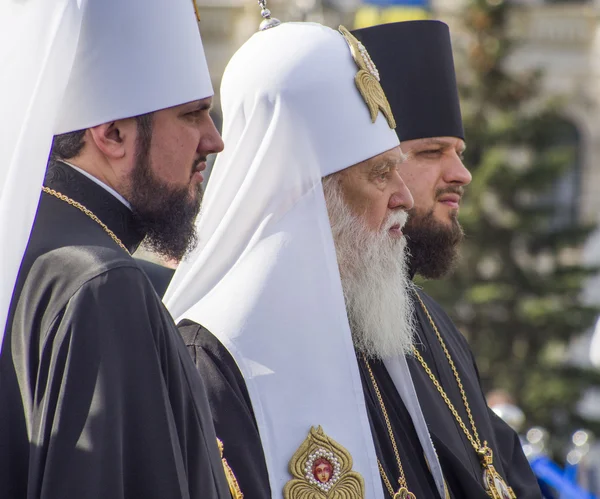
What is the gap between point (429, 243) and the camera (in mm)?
4352

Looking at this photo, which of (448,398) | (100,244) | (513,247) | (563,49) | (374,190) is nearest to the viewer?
(100,244)

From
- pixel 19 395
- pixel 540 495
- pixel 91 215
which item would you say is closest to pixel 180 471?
pixel 19 395

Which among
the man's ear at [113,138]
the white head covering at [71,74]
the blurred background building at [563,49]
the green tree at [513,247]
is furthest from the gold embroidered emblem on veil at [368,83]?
the blurred background building at [563,49]

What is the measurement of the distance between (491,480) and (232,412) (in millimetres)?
1193

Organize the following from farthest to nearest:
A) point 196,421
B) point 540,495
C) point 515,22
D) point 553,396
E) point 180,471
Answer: point 515,22 < point 553,396 < point 540,495 < point 196,421 < point 180,471

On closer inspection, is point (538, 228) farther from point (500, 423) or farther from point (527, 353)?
point (500, 423)

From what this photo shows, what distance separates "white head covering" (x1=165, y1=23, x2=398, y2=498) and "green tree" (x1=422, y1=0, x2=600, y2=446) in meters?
9.46

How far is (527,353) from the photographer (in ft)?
44.4

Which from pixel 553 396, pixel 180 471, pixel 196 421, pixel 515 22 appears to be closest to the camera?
pixel 180 471

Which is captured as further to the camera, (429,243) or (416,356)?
(429,243)

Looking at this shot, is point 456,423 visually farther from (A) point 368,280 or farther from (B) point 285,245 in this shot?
(B) point 285,245

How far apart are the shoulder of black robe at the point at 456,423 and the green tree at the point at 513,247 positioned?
8738 mm

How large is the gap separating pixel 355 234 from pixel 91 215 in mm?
1442

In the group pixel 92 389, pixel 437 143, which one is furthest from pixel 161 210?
pixel 437 143
